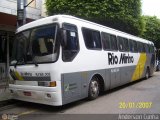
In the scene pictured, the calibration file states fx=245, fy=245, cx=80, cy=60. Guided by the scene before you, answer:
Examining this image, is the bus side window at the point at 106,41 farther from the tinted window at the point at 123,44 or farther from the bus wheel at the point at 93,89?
the bus wheel at the point at 93,89

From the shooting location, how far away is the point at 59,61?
7086 mm

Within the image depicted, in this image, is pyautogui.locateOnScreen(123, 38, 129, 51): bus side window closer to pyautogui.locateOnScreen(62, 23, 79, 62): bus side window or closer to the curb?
pyautogui.locateOnScreen(62, 23, 79, 62): bus side window

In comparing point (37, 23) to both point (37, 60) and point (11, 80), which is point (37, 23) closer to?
point (37, 60)

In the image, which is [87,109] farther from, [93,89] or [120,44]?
[120,44]

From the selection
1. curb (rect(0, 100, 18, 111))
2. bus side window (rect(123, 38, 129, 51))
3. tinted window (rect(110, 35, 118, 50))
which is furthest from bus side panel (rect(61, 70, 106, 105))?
bus side window (rect(123, 38, 129, 51))

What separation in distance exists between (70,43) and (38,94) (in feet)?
6.02

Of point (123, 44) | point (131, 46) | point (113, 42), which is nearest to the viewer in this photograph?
point (113, 42)

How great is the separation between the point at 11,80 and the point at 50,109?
5.75 feet

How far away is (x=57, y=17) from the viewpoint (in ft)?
24.1

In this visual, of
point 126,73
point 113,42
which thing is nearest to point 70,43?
point 113,42

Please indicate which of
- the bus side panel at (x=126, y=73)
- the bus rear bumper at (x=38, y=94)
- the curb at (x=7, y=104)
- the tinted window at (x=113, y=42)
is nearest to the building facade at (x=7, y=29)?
the curb at (x=7, y=104)

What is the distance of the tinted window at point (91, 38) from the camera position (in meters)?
8.58

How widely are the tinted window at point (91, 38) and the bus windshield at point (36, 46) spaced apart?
5.15ft

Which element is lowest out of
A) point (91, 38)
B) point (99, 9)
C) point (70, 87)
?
point (70, 87)
